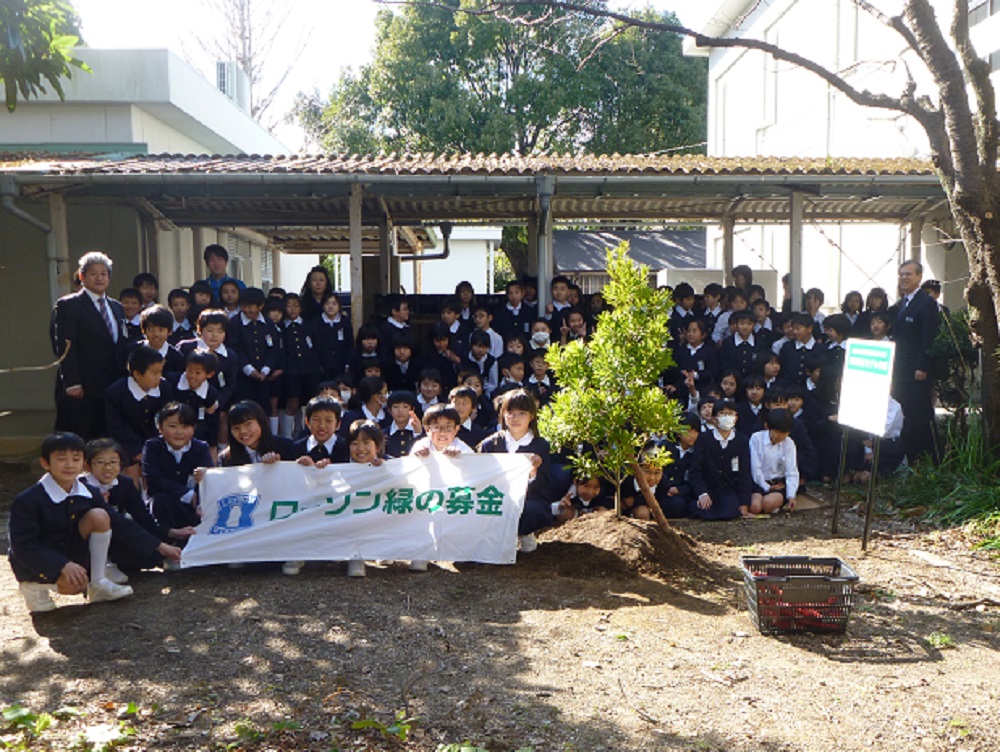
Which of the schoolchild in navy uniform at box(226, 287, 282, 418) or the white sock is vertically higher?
the schoolchild in navy uniform at box(226, 287, 282, 418)

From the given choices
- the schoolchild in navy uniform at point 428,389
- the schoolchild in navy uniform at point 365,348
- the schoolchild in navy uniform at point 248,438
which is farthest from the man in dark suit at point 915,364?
the schoolchild in navy uniform at point 248,438

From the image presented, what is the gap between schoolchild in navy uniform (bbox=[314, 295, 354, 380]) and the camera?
9406mm

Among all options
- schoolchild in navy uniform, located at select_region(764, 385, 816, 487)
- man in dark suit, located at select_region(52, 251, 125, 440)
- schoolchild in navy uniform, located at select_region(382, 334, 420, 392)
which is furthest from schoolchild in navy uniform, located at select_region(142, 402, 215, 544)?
schoolchild in navy uniform, located at select_region(764, 385, 816, 487)

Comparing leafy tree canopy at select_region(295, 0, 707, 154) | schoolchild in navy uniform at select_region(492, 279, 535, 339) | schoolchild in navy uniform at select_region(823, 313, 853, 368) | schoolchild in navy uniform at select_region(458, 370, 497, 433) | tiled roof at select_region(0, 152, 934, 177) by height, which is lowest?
schoolchild in navy uniform at select_region(458, 370, 497, 433)

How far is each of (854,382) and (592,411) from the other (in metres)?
2.24

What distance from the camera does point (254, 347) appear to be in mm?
8781

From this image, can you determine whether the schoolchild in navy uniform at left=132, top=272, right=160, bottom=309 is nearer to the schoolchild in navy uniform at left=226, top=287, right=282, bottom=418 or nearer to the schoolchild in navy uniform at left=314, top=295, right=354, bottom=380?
the schoolchild in navy uniform at left=226, top=287, right=282, bottom=418

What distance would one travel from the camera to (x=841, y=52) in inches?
589

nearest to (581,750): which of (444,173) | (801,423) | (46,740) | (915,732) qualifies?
(915,732)

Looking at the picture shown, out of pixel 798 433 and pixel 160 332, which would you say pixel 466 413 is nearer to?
pixel 160 332

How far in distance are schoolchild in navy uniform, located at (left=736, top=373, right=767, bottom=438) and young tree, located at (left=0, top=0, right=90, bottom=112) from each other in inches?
236

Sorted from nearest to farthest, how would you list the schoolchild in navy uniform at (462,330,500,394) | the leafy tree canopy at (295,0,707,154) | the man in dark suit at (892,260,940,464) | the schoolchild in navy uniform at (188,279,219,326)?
the man in dark suit at (892,260,940,464) < the schoolchild in navy uniform at (188,279,219,326) < the schoolchild in navy uniform at (462,330,500,394) < the leafy tree canopy at (295,0,707,154)

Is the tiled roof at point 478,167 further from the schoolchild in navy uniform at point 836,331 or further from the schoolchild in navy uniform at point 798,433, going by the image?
the schoolchild in navy uniform at point 798,433

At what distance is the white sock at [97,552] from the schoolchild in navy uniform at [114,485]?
0.38 m
